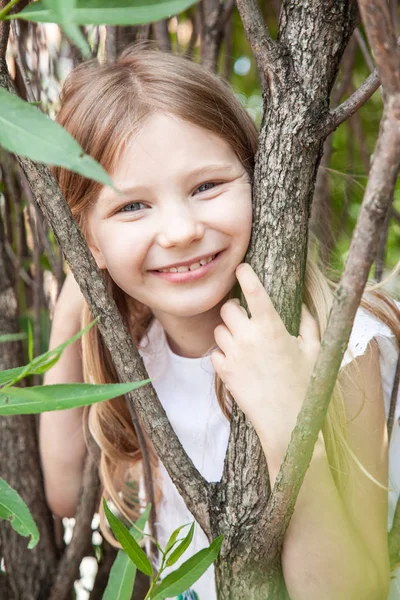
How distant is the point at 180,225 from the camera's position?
943mm

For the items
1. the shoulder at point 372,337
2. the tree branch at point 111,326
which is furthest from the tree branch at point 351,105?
the shoulder at point 372,337

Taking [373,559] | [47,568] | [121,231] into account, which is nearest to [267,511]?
[373,559]

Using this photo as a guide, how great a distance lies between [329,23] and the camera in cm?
68

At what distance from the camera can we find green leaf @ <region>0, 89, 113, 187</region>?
0.39m

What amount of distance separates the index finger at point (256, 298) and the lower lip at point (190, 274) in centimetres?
19

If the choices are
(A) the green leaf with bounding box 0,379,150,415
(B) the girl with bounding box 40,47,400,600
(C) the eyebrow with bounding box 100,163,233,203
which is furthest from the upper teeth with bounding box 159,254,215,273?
(A) the green leaf with bounding box 0,379,150,415

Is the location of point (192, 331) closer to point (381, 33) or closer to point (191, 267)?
point (191, 267)

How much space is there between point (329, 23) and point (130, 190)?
15.1 inches

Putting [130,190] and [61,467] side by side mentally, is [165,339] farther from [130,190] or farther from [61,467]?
[130,190]

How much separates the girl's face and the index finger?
0.13 metres

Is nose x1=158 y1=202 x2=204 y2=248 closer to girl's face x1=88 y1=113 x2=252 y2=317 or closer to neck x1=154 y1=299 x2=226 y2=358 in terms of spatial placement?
girl's face x1=88 y1=113 x2=252 y2=317

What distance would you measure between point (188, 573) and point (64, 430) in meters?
0.76

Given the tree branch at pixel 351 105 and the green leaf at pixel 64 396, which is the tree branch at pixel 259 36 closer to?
the tree branch at pixel 351 105

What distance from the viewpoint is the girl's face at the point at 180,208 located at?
943 millimetres
